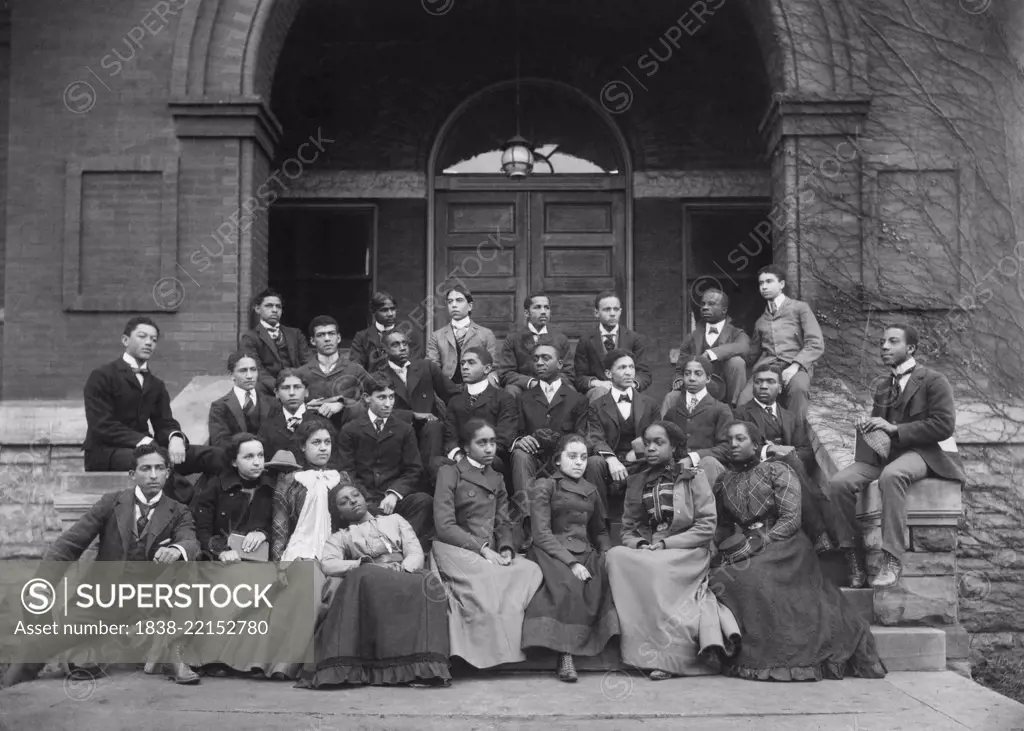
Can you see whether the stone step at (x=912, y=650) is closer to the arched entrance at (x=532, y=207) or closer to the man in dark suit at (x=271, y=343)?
the man in dark suit at (x=271, y=343)

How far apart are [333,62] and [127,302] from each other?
4.45 m

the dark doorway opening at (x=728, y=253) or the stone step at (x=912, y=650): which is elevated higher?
the dark doorway opening at (x=728, y=253)

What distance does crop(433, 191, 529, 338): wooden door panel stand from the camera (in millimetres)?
14281

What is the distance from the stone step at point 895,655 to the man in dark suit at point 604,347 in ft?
9.57

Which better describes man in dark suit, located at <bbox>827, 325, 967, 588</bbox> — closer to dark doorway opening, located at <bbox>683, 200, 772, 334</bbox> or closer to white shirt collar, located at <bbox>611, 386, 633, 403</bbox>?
white shirt collar, located at <bbox>611, 386, 633, 403</bbox>

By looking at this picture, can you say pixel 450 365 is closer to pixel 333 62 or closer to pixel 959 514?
pixel 959 514

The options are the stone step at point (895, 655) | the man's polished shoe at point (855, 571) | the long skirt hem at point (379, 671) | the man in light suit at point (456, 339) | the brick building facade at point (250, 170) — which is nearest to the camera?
the long skirt hem at point (379, 671)

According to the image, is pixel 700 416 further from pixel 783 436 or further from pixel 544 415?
pixel 544 415

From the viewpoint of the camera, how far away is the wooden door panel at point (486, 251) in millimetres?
14281

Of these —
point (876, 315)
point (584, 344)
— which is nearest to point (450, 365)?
point (584, 344)

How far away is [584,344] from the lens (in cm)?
1010

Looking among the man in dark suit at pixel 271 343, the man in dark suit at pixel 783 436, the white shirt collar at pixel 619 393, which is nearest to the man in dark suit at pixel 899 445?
the man in dark suit at pixel 783 436

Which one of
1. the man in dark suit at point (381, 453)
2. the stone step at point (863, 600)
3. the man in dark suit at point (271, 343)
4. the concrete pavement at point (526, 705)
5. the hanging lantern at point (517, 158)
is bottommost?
the concrete pavement at point (526, 705)

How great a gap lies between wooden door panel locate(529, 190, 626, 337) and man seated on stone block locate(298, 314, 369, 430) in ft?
16.2
